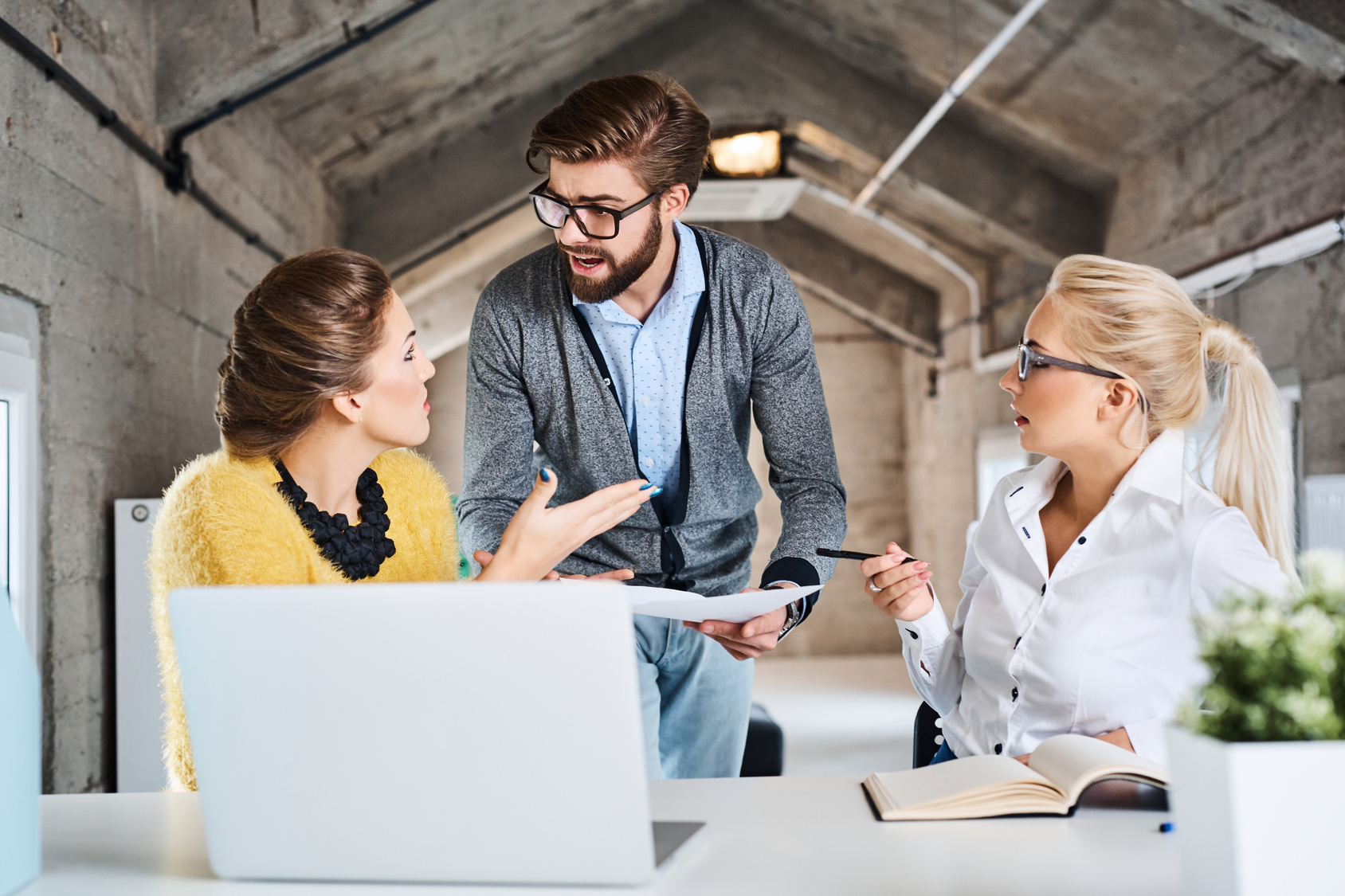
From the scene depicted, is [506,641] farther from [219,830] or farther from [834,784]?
[834,784]

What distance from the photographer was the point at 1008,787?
95 cm

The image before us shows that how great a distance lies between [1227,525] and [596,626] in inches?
44.5

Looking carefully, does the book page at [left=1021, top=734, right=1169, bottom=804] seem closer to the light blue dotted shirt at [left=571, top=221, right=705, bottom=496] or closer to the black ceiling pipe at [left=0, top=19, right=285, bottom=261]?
the light blue dotted shirt at [left=571, top=221, right=705, bottom=496]

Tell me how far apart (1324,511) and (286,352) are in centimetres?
350

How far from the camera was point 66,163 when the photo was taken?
2.78m

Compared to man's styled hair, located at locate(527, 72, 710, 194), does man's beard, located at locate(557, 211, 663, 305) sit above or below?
below

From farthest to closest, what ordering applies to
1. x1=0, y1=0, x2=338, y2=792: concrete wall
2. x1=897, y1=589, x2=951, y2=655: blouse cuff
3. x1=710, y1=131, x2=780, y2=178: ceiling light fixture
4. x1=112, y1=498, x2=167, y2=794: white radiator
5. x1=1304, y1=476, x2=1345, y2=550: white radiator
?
x1=710, y1=131, x2=780, y2=178: ceiling light fixture, x1=1304, y1=476, x2=1345, y2=550: white radiator, x1=112, y1=498, x2=167, y2=794: white radiator, x1=0, y1=0, x2=338, y2=792: concrete wall, x1=897, y1=589, x2=951, y2=655: blouse cuff

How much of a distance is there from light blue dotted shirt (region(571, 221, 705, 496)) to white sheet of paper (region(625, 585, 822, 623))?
0.61m

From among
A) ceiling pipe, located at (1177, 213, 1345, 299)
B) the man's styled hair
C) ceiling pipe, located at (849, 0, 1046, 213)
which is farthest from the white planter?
ceiling pipe, located at (849, 0, 1046, 213)

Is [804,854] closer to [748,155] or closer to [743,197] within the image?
[748,155]

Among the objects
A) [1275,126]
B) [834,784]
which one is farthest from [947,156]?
[834,784]

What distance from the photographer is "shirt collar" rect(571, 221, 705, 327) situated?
200cm

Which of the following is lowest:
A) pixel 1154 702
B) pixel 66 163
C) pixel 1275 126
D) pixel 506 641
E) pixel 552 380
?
pixel 1154 702

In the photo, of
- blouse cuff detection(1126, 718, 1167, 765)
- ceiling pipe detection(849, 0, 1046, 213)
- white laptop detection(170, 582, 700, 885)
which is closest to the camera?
white laptop detection(170, 582, 700, 885)
